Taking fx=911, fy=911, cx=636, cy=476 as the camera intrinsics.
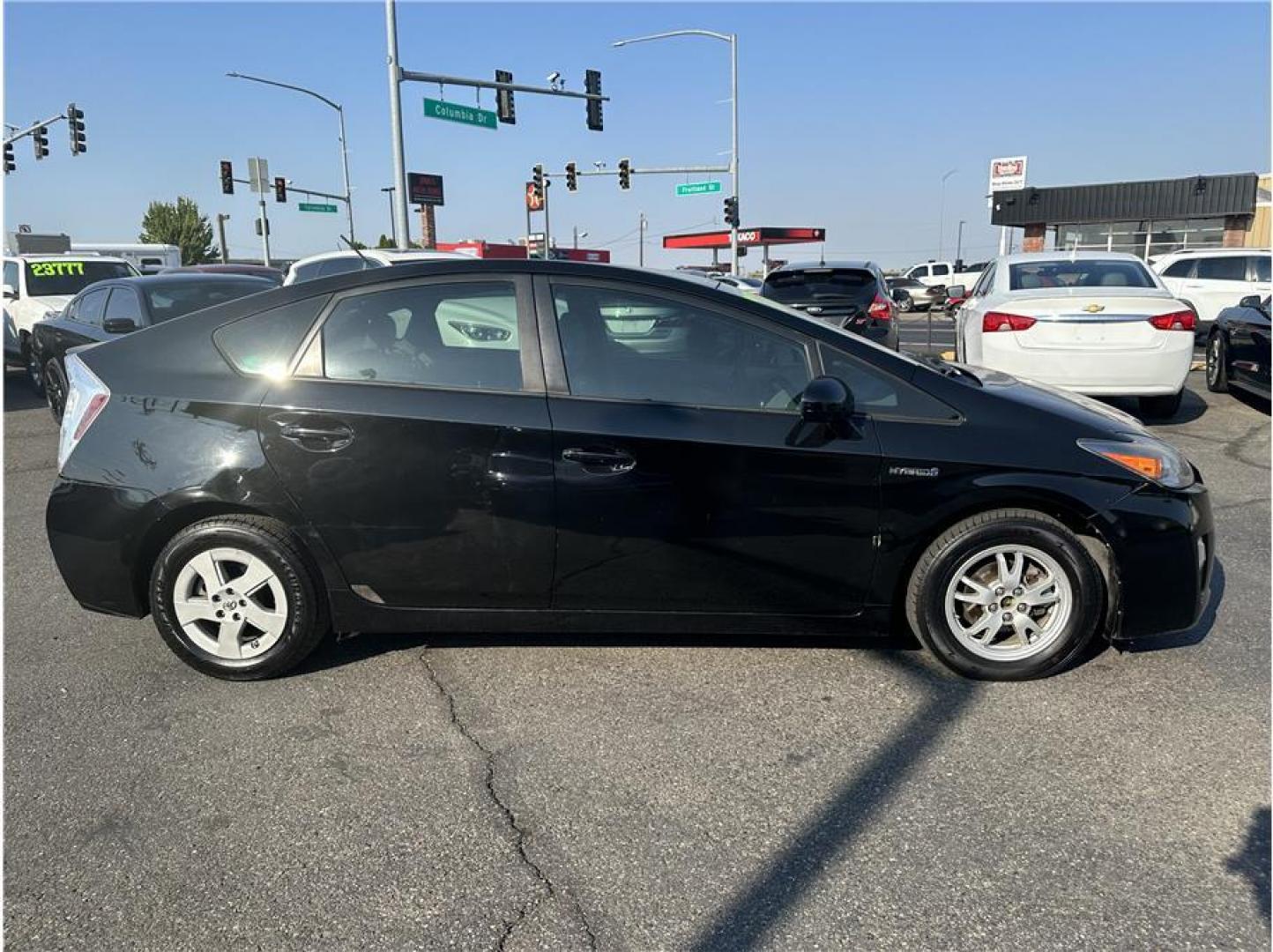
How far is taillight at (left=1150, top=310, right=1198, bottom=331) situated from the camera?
780cm

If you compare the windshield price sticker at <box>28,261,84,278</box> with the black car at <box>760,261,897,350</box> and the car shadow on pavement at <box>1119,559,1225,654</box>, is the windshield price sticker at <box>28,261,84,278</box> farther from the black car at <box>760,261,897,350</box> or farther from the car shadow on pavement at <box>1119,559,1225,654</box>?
the car shadow on pavement at <box>1119,559,1225,654</box>

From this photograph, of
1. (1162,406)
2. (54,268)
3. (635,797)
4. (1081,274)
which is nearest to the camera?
(635,797)

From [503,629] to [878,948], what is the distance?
184 centimetres

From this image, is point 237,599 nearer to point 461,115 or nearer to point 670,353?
point 670,353

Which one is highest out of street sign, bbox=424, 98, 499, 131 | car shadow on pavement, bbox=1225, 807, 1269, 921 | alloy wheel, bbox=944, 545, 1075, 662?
street sign, bbox=424, 98, 499, 131

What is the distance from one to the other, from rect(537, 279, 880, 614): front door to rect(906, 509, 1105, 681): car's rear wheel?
277 mm

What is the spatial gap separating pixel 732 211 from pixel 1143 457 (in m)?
33.3

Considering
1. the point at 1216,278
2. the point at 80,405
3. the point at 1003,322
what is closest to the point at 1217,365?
the point at 1003,322

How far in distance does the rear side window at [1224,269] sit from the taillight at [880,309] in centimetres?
778

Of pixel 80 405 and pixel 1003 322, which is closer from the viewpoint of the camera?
pixel 80 405

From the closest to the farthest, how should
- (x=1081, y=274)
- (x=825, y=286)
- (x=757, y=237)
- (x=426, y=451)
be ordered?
(x=426, y=451)
(x=1081, y=274)
(x=825, y=286)
(x=757, y=237)

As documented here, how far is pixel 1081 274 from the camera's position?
29.4ft

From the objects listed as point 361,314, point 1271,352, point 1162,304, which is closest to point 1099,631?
point 361,314

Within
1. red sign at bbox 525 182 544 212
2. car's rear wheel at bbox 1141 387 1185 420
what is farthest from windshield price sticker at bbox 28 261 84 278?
red sign at bbox 525 182 544 212
